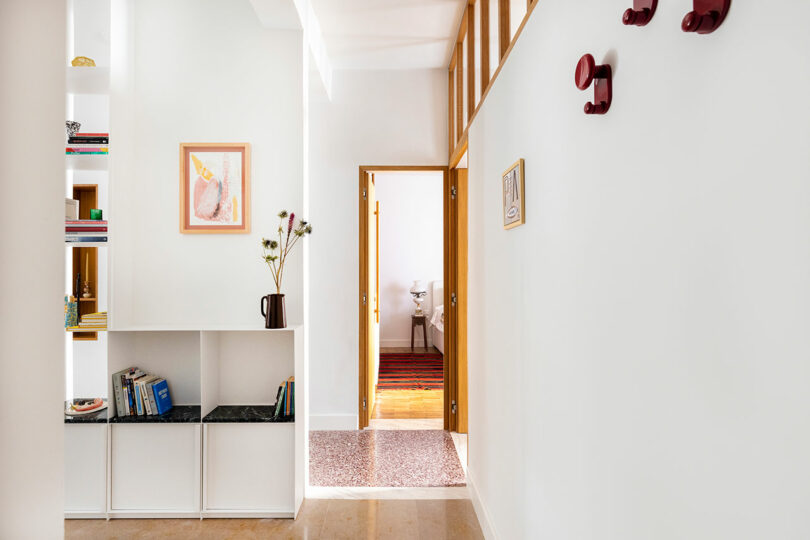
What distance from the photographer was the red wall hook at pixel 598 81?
3.72 feet

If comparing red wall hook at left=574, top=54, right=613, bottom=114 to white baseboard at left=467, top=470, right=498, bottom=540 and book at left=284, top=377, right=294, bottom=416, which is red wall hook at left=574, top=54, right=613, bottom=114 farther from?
book at left=284, top=377, right=294, bottom=416

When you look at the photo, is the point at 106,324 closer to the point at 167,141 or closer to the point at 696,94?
the point at 167,141

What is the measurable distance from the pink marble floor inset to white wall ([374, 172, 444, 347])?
13.3 ft

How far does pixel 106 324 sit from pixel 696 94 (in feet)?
9.80


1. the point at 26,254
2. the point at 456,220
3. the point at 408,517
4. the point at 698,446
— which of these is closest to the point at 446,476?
the point at 408,517

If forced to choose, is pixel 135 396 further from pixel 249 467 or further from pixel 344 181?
pixel 344 181

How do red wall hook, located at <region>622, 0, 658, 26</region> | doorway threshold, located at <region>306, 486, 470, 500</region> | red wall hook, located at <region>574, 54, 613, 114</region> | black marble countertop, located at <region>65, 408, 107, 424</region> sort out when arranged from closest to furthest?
red wall hook, located at <region>622, 0, 658, 26</region> < red wall hook, located at <region>574, 54, 613, 114</region> < black marble countertop, located at <region>65, 408, 107, 424</region> < doorway threshold, located at <region>306, 486, 470, 500</region>

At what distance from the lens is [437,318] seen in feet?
24.6

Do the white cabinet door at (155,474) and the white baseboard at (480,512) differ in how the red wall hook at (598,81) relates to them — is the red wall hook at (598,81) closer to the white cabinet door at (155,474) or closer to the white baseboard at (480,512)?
the white baseboard at (480,512)

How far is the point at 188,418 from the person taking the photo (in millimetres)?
2697

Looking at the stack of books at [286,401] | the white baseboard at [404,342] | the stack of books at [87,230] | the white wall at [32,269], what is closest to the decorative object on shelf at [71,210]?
the stack of books at [87,230]

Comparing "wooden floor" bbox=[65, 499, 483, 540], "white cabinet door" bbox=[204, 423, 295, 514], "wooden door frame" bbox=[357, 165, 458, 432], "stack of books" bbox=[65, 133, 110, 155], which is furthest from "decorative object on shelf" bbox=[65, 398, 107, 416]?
"wooden door frame" bbox=[357, 165, 458, 432]

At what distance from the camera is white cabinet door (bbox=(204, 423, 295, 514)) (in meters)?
2.70

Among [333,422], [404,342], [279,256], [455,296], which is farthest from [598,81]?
[404,342]
